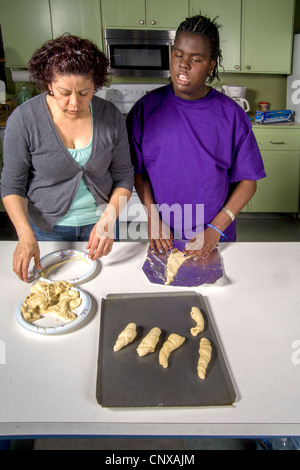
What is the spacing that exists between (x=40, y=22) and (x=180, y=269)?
2978 millimetres

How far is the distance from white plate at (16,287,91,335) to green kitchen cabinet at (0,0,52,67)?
299 cm

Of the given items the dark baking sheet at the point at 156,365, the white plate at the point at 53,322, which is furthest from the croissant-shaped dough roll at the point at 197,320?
Answer: the white plate at the point at 53,322

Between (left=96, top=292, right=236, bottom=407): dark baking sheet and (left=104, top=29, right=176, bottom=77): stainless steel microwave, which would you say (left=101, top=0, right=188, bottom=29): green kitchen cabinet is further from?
(left=96, top=292, right=236, bottom=407): dark baking sheet

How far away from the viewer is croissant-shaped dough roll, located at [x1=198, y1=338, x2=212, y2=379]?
866 mm

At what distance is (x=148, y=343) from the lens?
3.07 ft

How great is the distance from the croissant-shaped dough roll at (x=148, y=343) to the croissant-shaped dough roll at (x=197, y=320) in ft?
0.31

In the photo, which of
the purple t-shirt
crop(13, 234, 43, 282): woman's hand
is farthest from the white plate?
the purple t-shirt

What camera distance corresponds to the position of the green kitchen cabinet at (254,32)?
11.0 ft

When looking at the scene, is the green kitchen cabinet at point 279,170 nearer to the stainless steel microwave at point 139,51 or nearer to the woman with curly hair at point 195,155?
the stainless steel microwave at point 139,51

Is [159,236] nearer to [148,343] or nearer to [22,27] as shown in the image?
[148,343]

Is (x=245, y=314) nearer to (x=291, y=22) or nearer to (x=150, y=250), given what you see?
(x=150, y=250)

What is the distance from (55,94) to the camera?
116 cm

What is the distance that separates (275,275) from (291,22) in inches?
119
